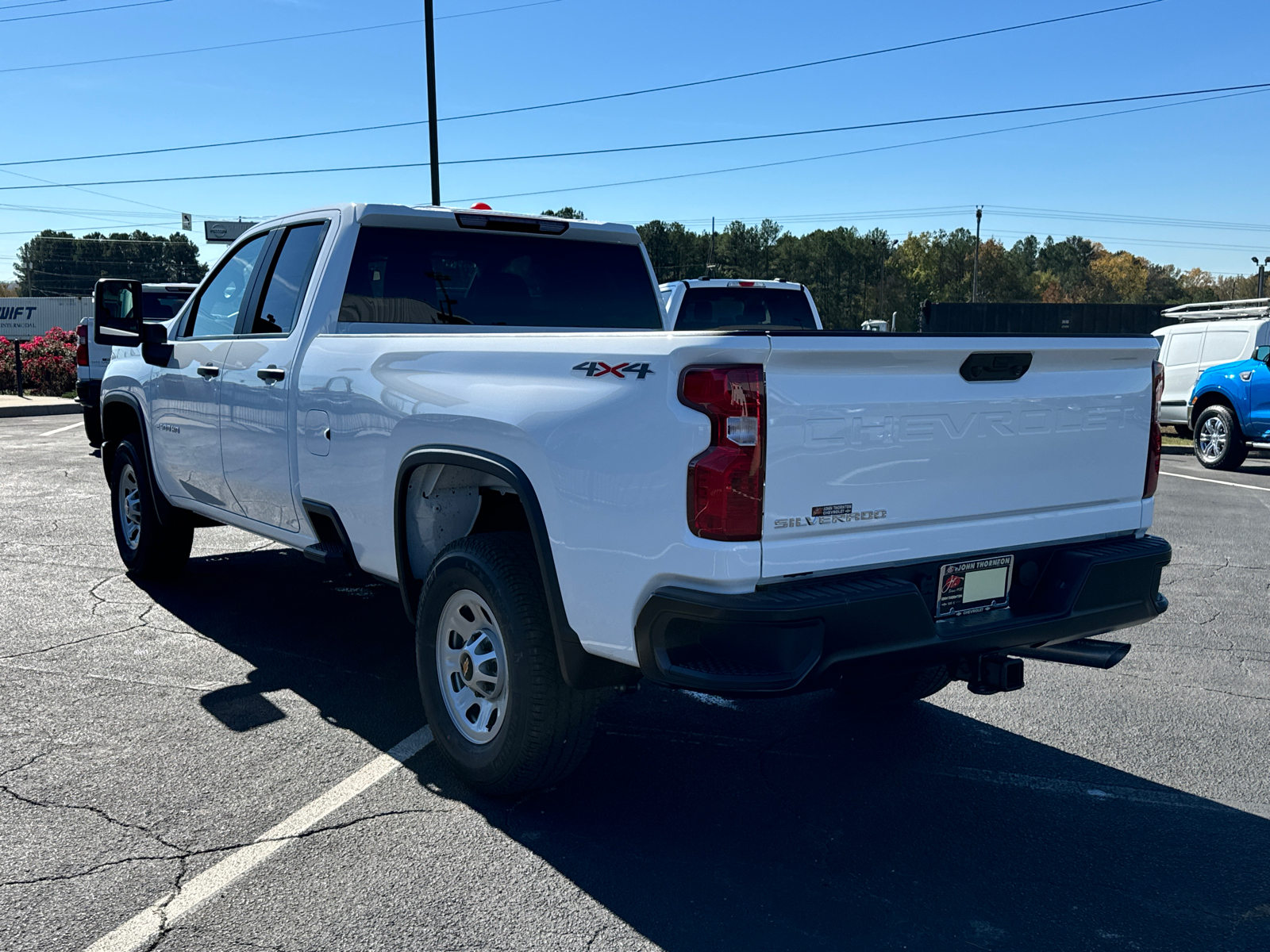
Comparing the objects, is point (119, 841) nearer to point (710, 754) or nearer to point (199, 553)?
point (710, 754)

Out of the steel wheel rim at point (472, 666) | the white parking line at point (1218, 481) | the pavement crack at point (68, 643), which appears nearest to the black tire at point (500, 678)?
the steel wheel rim at point (472, 666)

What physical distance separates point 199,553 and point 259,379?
3615 millimetres

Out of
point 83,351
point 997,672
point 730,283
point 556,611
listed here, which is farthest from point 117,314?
point 83,351

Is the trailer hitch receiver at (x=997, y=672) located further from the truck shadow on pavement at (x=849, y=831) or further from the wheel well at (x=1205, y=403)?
the wheel well at (x=1205, y=403)

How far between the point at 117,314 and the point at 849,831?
5.39 m

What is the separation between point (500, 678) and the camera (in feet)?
12.6

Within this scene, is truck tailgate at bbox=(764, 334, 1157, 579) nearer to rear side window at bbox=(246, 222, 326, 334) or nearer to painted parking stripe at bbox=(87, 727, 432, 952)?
painted parking stripe at bbox=(87, 727, 432, 952)

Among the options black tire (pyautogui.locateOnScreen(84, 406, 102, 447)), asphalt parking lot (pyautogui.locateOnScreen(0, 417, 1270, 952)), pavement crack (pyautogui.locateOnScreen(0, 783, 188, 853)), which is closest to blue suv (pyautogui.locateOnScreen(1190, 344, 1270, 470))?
asphalt parking lot (pyautogui.locateOnScreen(0, 417, 1270, 952))

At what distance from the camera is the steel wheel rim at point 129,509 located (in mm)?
7215

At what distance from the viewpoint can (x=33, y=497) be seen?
35.2 feet

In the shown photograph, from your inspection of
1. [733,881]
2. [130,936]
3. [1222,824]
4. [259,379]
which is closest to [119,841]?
[130,936]

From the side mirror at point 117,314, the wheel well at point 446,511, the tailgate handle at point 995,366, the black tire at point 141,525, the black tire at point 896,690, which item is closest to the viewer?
the tailgate handle at point 995,366

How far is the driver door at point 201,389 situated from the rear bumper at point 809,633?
344 cm

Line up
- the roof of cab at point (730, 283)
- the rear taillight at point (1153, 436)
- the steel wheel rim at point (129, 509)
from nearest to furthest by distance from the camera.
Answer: the rear taillight at point (1153, 436)
the steel wheel rim at point (129, 509)
the roof of cab at point (730, 283)
